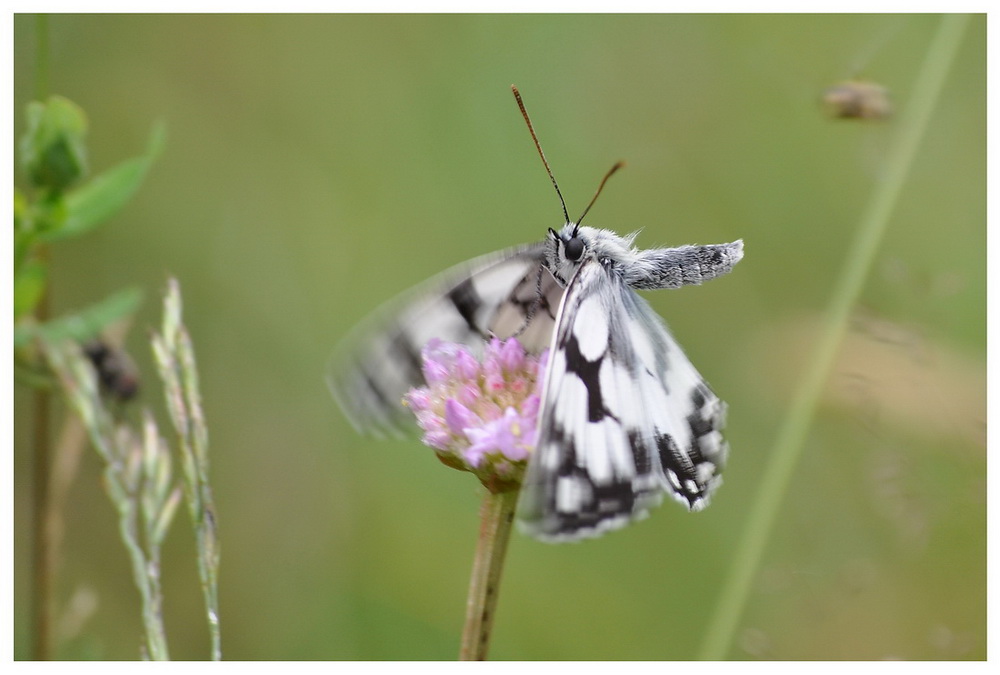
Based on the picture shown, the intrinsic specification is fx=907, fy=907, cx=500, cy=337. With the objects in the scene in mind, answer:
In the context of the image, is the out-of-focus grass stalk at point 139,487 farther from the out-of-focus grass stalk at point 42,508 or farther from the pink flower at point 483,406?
the pink flower at point 483,406

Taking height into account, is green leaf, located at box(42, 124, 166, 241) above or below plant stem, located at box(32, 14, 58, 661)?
above

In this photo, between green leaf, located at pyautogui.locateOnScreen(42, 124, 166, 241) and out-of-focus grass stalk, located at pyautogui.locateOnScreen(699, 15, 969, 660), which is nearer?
green leaf, located at pyautogui.locateOnScreen(42, 124, 166, 241)

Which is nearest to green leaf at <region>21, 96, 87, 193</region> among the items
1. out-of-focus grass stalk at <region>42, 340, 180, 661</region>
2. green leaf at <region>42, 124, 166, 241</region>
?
green leaf at <region>42, 124, 166, 241</region>

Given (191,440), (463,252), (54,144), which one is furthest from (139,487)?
(463,252)

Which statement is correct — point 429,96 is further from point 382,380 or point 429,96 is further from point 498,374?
point 498,374

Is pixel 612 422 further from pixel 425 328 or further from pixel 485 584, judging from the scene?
pixel 425 328

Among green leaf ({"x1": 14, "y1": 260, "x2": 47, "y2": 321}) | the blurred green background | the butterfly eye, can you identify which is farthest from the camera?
the blurred green background

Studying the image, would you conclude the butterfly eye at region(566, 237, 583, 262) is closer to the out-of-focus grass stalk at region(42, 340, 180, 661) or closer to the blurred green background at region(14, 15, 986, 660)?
the out-of-focus grass stalk at region(42, 340, 180, 661)
